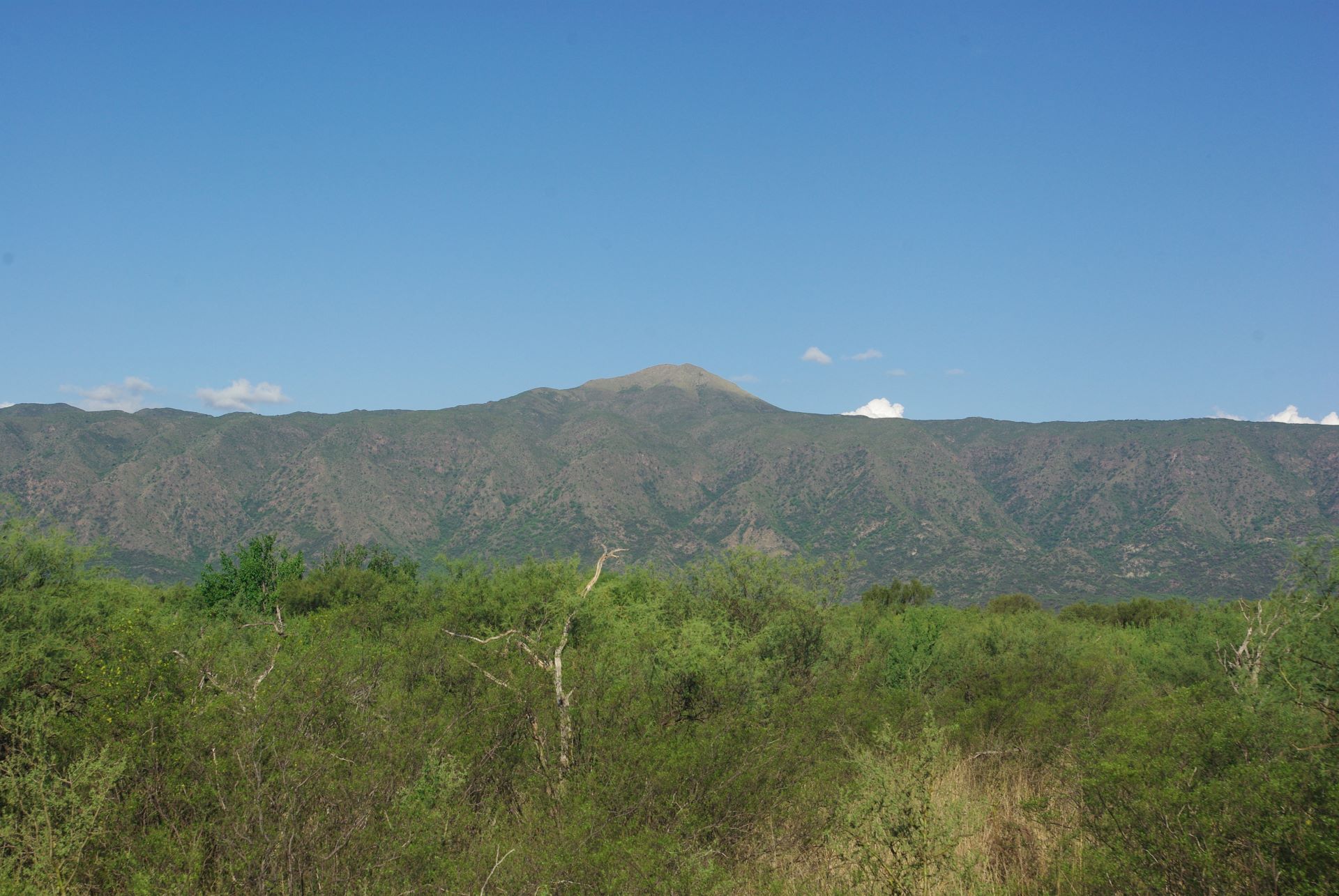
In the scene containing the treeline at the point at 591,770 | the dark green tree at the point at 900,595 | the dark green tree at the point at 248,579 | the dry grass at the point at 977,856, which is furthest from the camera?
the dark green tree at the point at 900,595

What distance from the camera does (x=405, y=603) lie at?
34781 mm

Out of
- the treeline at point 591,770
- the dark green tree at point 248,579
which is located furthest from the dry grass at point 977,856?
the dark green tree at point 248,579

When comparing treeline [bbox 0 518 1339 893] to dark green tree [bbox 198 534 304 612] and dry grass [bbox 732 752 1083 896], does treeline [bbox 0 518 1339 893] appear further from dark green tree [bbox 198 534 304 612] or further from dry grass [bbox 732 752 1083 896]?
dark green tree [bbox 198 534 304 612]

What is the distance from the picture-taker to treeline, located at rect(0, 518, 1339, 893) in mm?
8719

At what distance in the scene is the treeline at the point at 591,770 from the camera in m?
8.72

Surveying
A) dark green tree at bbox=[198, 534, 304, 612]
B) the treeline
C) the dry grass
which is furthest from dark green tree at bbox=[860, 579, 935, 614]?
the dry grass

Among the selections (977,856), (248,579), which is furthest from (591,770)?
(248,579)

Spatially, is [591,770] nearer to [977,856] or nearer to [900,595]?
[977,856]

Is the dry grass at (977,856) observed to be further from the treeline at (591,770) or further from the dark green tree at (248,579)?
the dark green tree at (248,579)

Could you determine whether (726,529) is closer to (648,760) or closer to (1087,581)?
(1087,581)

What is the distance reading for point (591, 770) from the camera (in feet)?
38.0

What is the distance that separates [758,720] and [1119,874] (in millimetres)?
6932

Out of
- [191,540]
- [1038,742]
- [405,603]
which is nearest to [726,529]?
[191,540]

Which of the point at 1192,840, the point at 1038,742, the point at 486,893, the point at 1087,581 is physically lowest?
the point at 1087,581
